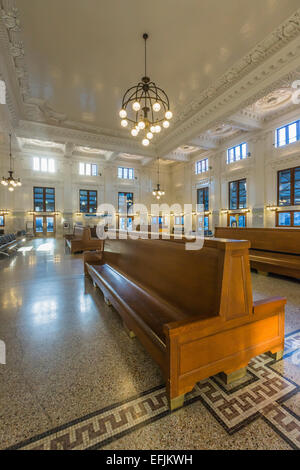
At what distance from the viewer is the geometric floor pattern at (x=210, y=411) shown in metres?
1.17

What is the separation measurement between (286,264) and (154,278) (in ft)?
10.4

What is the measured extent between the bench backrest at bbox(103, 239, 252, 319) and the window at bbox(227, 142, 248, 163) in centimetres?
1267

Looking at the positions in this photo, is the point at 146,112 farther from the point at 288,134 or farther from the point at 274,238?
the point at 288,134

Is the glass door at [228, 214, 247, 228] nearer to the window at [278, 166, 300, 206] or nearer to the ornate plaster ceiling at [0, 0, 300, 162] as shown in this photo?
the window at [278, 166, 300, 206]

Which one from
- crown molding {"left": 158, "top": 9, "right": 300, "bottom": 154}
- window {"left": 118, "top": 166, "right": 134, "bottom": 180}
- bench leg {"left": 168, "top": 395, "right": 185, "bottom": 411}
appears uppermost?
window {"left": 118, "top": 166, "right": 134, "bottom": 180}

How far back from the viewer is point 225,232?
6090mm

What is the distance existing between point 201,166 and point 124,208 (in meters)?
7.40

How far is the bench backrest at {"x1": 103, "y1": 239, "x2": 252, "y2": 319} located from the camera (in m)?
1.47

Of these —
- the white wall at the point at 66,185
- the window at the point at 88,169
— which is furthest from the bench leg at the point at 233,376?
the window at the point at 88,169

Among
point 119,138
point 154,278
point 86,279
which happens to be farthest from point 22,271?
point 119,138

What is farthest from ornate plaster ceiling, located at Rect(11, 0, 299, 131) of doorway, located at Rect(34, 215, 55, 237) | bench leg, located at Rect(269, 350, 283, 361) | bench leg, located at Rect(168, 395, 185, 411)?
doorway, located at Rect(34, 215, 55, 237)

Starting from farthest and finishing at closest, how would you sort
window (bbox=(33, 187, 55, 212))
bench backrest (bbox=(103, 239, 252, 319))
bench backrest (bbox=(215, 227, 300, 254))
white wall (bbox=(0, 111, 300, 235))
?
window (bbox=(33, 187, 55, 212)) < white wall (bbox=(0, 111, 300, 235)) < bench backrest (bbox=(215, 227, 300, 254)) < bench backrest (bbox=(103, 239, 252, 319))

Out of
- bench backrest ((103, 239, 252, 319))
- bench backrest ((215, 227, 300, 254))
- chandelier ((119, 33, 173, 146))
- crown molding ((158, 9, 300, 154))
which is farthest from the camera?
crown molding ((158, 9, 300, 154))

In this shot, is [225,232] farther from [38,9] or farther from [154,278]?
[38,9]
